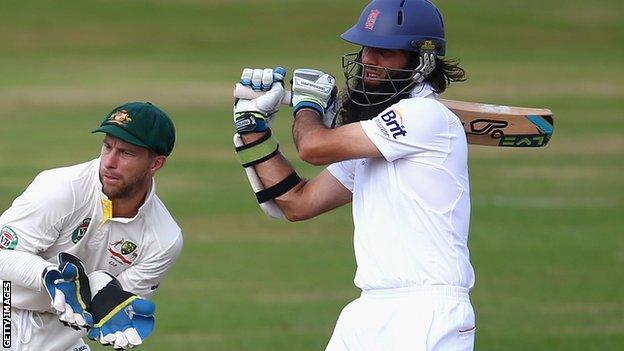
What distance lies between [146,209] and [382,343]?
1.41 m

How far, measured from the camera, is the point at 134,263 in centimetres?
→ 671

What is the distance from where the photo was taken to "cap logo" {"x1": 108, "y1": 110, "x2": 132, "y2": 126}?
6.38 m

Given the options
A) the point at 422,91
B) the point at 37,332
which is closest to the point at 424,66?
the point at 422,91

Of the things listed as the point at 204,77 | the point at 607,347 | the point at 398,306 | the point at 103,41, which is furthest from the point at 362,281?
the point at 103,41

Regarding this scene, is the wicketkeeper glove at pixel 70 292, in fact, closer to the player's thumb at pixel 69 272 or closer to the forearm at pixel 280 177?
the player's thumb at pixel 69 272

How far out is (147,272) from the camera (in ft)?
21.9

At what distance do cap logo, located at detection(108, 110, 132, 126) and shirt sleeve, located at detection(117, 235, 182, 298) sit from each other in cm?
67

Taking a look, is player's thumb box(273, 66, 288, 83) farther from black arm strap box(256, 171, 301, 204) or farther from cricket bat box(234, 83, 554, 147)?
black arm strap box(256, 171, 301, 204)

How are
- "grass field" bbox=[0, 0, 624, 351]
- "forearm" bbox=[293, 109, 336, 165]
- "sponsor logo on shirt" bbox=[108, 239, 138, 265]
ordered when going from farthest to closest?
1. "grass field" bbox=[0, 0, 624, 351]
2. "sponsor logo on shirt" bbox=[108, 239, 138, 265]
3. "forearm" bbox=[293, 109, 336, 165]

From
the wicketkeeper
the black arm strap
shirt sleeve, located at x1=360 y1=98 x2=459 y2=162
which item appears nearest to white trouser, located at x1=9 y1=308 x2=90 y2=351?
the wicketkeeper

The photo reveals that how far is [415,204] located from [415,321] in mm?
469

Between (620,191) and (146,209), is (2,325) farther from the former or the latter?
(620,191)

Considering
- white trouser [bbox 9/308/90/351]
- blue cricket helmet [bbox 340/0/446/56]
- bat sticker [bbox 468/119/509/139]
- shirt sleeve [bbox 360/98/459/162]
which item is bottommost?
white trouser [bbox 9/308/90/351]

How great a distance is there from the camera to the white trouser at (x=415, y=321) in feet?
19.1
